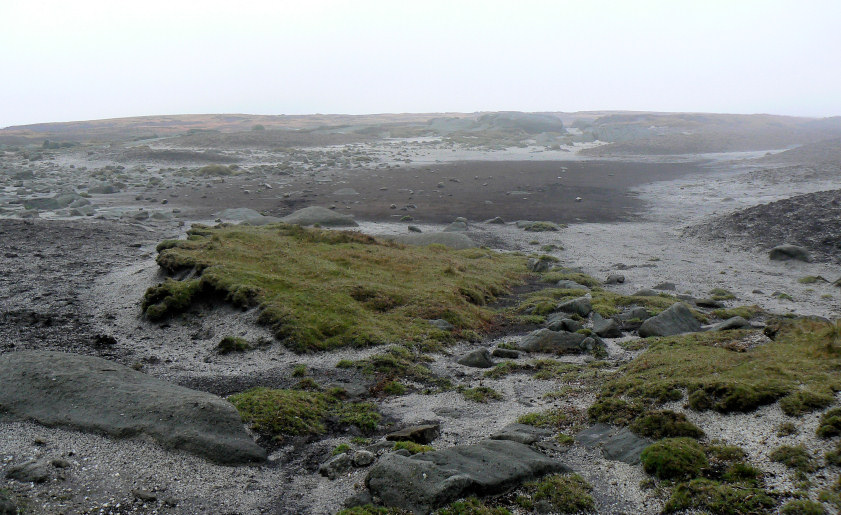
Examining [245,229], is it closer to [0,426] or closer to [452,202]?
[0,426]

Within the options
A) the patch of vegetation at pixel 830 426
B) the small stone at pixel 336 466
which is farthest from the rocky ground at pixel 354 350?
the patch of vegetation at pixel 830 426

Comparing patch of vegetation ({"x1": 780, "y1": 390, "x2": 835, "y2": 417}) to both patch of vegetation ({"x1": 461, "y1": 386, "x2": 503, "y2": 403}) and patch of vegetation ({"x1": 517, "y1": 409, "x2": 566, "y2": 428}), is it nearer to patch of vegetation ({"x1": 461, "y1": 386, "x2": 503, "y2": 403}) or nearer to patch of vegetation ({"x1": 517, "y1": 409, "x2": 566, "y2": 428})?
patch of vegetation ({"x1": 517, "y1": 409, "x2": 566, "y2": 428})

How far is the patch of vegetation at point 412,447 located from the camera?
21.2 ft

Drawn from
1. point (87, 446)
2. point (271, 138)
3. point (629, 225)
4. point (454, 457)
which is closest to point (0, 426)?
point (87, 446)

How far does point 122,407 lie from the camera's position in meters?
6.97

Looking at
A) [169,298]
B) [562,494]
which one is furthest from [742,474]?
[169,298]

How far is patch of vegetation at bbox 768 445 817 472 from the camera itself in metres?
5.41

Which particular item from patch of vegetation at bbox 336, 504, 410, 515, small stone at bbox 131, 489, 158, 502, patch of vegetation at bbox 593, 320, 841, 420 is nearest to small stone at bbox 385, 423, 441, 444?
patch of vegetation at bbox 336, 504, 410, 515

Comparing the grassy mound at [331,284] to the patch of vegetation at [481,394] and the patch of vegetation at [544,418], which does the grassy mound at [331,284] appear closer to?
the patch of vegetation at [481,394]

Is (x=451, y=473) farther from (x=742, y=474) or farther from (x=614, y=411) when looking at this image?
(x=742, y=474)

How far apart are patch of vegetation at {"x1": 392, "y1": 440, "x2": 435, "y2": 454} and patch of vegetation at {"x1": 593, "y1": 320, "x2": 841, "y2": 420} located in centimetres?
234

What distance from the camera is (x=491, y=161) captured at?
174 ft

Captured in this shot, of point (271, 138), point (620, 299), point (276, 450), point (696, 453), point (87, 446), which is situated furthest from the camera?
point (271, 138)

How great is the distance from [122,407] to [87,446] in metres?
0.71
